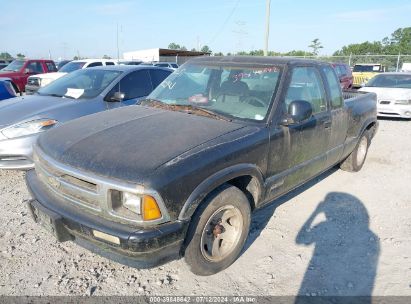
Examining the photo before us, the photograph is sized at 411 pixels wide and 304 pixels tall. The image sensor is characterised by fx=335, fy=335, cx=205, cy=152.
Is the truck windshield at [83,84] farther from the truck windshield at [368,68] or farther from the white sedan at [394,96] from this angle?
the truck windshield at [368,68]

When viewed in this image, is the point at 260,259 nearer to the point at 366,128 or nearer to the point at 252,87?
the point at 252,87

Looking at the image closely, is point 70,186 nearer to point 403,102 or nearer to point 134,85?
point 134,85

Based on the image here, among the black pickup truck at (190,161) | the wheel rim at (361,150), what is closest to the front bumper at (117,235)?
the black pickup truck at (190,161)

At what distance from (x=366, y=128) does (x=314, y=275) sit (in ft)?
11.9

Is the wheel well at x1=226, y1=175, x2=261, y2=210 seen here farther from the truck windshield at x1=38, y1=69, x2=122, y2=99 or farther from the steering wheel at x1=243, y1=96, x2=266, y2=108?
the truck windshield at x1=38, y1=69, x2=122, y2=99

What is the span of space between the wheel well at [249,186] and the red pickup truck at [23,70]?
14312 mm

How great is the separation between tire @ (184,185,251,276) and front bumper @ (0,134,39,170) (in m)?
2.98

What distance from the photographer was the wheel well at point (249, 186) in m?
3.19

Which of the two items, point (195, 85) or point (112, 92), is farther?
point (112, 92)

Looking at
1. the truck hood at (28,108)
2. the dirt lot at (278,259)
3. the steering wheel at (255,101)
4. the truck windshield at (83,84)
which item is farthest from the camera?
the truck windshield at (83,84)

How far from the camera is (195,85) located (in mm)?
3912

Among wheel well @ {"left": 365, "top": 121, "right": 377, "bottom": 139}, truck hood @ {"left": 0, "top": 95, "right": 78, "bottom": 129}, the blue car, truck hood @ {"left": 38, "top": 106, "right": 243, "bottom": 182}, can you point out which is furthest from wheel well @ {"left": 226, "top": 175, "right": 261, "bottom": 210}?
the blue car

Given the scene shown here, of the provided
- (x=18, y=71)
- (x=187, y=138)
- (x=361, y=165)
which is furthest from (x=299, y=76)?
(x=18, y=71)

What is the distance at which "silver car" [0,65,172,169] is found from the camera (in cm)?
458
